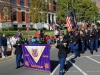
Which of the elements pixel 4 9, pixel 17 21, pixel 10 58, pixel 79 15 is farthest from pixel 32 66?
pixel 79 15

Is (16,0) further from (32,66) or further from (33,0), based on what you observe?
(32,66)

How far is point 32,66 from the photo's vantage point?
33.0 ft

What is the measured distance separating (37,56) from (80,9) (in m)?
46.4

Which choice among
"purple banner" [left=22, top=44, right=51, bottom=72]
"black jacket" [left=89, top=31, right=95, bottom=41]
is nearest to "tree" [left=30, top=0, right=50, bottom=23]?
"black jacket" [left=89, top=31, right=95, bottom=41]

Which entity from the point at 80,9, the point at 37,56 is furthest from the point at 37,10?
the point at 37,56

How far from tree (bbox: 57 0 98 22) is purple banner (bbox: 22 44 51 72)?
43.9 metres

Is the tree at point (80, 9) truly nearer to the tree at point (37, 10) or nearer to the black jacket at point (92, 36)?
the tree at point (37, 10)

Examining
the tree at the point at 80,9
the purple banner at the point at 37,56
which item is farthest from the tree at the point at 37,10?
the purple banner at the point at 37,56

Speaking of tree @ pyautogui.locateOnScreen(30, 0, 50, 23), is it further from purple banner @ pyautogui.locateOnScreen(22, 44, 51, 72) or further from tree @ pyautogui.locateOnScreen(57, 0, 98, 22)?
purple banner @ pyautogui.locateOnScreen(22, 44, 51, 72)

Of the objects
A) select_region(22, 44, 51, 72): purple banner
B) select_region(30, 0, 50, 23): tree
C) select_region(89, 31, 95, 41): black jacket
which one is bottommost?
select_region(22, 44, 51, 72): purple banner

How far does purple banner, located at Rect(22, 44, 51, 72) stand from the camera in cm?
935

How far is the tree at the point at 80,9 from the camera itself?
53969 millimetres

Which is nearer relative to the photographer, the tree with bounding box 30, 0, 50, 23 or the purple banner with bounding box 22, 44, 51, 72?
the purple banner with bounding box 22, 44, 51, 72

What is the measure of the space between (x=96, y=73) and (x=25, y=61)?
11.4 ft
